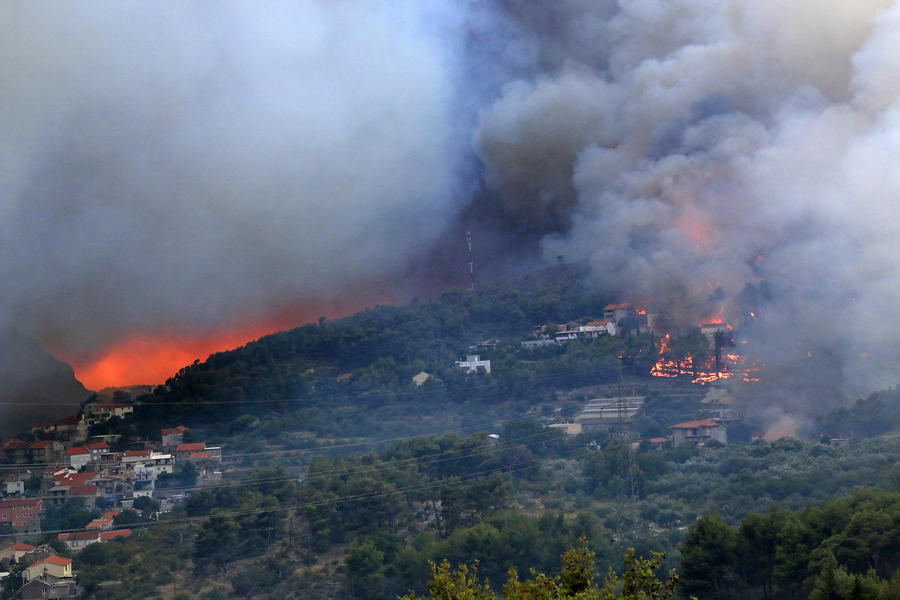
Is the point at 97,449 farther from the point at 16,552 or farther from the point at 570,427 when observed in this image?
the point at 570,427

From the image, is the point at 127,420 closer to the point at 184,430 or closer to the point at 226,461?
the point at 184,430

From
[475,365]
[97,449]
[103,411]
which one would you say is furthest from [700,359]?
[97,449]

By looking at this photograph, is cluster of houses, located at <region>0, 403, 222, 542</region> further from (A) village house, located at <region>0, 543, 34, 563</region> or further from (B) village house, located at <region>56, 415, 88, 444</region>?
(A) village house, located at <region>0, 543, 34, 563</region>

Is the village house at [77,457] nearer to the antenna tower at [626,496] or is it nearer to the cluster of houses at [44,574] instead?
the cluster of houses at [44,574]

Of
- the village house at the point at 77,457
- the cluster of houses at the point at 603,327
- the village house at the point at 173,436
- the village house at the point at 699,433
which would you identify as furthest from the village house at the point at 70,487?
the cluster of houses at the point at 603,327

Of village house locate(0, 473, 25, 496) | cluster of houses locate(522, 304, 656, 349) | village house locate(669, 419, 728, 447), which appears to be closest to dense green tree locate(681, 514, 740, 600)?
village house locate(669, 419, 728, 447)

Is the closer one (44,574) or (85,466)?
(44,574)

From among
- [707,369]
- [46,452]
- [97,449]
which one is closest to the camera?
[46,452]

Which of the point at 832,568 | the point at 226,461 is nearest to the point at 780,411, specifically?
the point at 832,568
